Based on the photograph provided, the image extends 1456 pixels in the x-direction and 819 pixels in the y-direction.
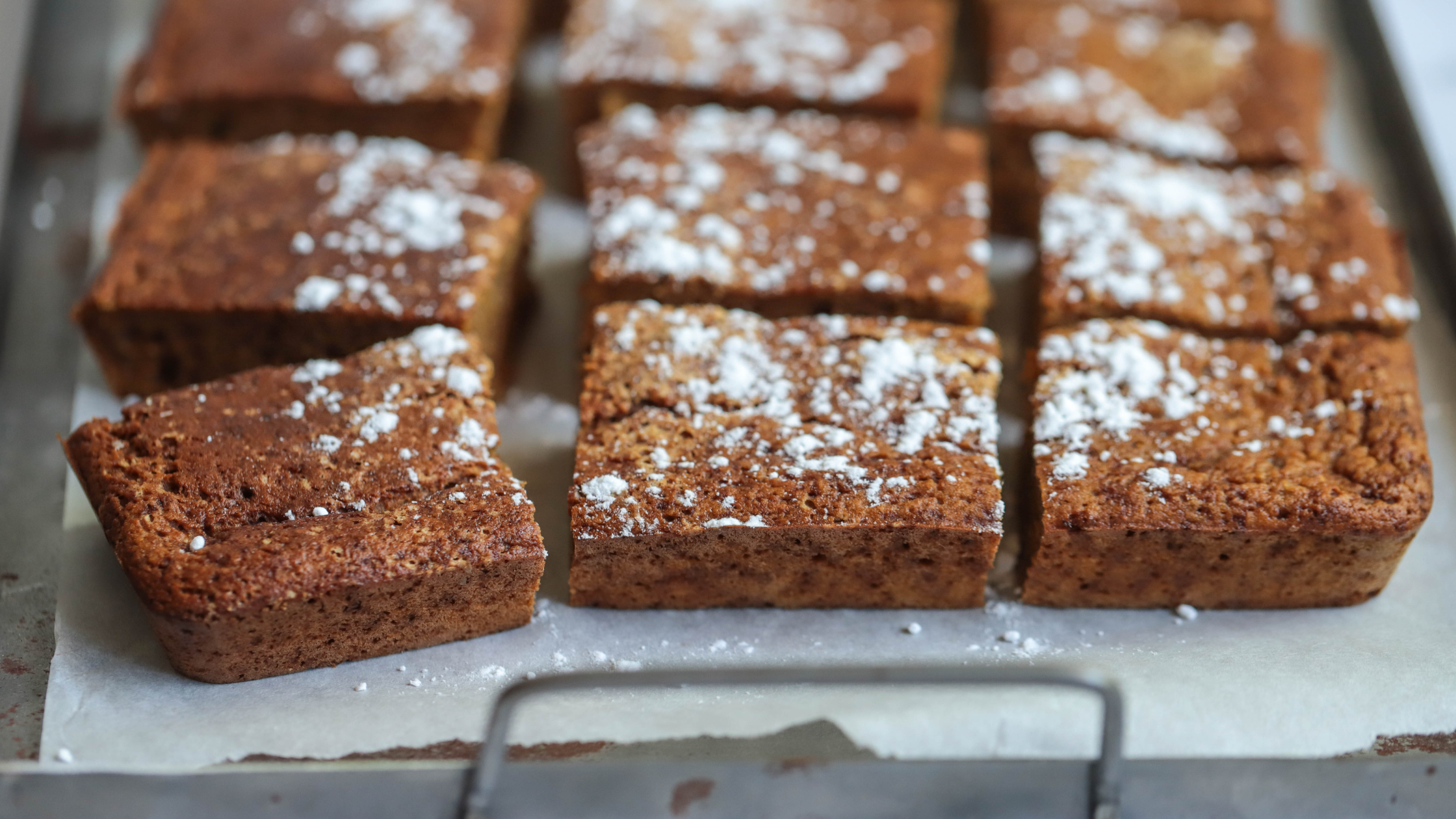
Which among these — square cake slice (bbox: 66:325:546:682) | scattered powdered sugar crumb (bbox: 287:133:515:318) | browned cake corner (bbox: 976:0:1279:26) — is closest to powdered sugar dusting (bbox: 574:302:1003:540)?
square cake slice (bbox: 66:325:546:682)

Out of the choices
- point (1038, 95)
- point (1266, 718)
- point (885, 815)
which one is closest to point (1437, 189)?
point (1038, 95)

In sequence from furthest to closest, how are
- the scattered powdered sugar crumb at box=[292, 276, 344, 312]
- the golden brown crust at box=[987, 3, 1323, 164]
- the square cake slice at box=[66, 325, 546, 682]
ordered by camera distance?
1. the golden brown crust at box=[987, 3, 1323, 164]
2. the scattered powdered sugar crumb at box=[292, 276, 344, 312]
3. the square cake slice at box=[66, 325, 546, 682]

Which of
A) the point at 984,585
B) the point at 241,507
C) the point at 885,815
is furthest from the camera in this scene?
the point at 984,585

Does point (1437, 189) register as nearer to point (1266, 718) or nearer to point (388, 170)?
point (1266, 718)

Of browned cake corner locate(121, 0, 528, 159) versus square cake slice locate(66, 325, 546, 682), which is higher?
browned cake corner locate(121, 0, 528, 159)

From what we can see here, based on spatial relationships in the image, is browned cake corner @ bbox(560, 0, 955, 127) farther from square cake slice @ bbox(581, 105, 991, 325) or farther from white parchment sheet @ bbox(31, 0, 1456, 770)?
white parchment sheet @ bbox(31, 0, 1456, 770)

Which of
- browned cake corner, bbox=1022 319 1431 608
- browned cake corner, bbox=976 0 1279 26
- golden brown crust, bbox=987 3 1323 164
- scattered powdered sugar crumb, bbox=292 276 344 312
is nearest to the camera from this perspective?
browned cake corner, bbox=1022 319 1431 608

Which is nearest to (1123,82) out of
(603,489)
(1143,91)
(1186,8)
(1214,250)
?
(1143,91)
